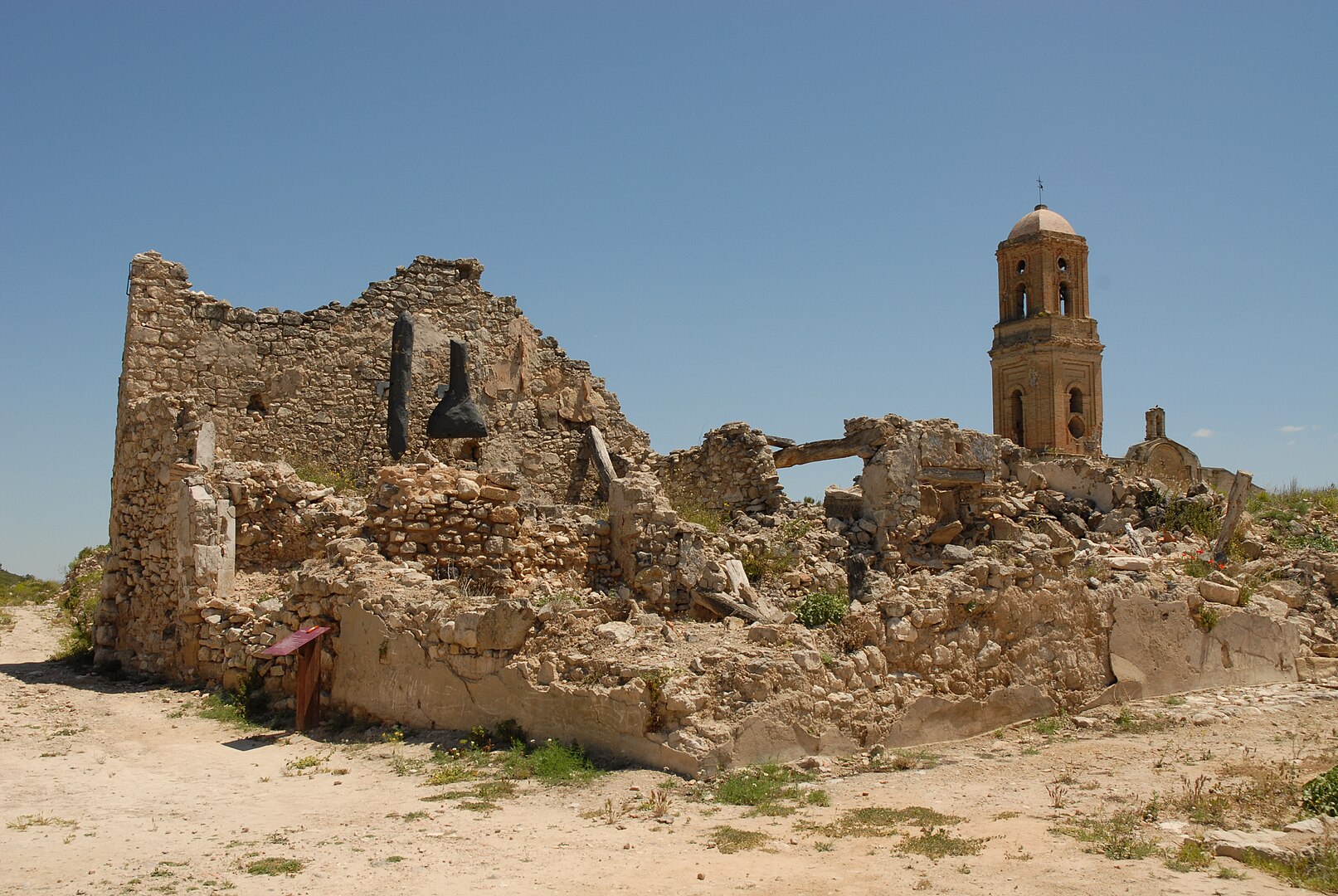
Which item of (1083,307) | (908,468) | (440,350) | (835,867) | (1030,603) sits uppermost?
(1083,307)

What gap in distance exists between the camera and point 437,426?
15438 mm

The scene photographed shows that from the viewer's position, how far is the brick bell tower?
38.5 meters

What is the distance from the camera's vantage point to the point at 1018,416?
39781 mm

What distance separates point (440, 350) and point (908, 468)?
7167 millimetres

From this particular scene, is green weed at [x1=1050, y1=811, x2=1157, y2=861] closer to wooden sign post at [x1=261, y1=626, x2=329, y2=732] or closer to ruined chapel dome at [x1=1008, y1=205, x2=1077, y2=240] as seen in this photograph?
wooden sign post at [x1=261, y1=626, x2=329, y2=732]

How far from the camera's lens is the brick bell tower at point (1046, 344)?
38.5 m

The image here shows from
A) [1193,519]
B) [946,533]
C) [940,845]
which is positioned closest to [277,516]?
[946,533]

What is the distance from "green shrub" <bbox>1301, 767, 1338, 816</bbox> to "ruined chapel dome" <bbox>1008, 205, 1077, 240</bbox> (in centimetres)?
3543

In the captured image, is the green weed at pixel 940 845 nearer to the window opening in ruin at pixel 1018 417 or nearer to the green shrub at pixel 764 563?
the green shrub at pixel 764 563

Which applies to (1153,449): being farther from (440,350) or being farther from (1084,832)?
(1084,832)

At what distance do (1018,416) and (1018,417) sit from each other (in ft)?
0.10

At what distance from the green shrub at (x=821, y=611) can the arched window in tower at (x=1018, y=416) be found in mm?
32003

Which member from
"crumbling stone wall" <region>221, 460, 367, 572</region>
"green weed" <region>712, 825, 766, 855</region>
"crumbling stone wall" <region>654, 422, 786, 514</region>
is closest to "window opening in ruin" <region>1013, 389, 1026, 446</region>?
"crumbling stone wall" <region>654, 422, 786, 514</region>

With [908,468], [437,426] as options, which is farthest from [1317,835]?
[437,426]
